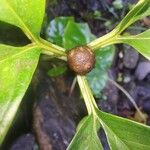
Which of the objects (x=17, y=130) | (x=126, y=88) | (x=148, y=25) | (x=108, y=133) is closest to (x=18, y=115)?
(x=17, y=130)

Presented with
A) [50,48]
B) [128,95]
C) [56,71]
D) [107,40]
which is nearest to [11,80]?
[50,48]

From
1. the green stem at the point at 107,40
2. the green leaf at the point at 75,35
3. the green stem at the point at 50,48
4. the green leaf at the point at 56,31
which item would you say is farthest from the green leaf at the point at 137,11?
the green leaf at the point at 56,31

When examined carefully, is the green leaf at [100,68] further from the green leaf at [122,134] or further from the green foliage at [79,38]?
the green leaf at [122,134]

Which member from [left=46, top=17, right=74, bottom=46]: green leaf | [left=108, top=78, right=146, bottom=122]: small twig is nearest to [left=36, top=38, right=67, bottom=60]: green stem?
[left=46, top=17, right=74, bottom=46]: green leaf

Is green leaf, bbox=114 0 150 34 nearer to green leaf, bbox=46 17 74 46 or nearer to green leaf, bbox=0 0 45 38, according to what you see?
green leaf, bbox=0 0 45 38

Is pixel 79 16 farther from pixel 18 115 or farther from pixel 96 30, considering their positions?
pixel 18 115

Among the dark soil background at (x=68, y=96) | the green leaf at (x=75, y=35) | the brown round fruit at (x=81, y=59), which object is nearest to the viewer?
the brown round fruit at (x=81, y=59)

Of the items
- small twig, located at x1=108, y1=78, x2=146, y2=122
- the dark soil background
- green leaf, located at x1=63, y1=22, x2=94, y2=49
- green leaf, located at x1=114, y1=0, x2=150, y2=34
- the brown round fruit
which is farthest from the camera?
small twig, located at x1=108, y1=78, x2=146, y2=122
